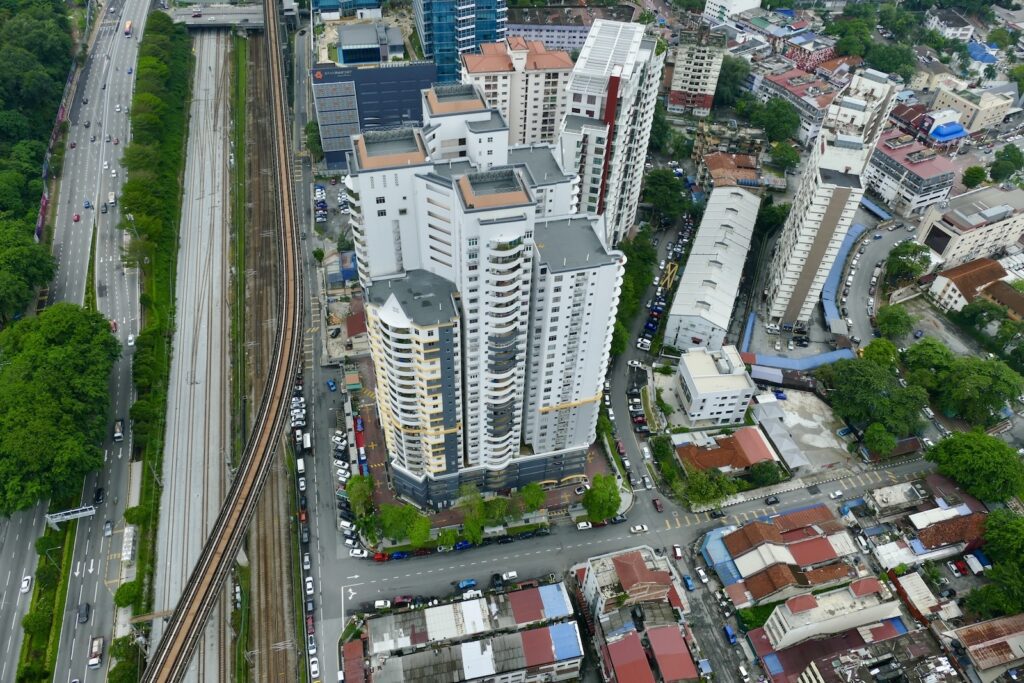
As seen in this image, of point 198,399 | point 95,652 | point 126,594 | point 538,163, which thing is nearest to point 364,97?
point 198,399

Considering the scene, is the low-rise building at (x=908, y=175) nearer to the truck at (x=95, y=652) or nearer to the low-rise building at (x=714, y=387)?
the low-rise building at (x=714, y=387)

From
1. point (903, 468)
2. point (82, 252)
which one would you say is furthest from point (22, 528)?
point (903, 468)

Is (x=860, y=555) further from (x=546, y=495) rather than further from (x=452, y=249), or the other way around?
(x=452, y=249)

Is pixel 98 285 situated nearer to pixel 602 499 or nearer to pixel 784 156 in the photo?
pixel 602 499

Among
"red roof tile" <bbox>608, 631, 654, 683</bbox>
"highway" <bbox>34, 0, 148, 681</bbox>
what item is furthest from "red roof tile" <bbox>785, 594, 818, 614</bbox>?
"highway" <bbox>34, 0, 148, 681</bbox>

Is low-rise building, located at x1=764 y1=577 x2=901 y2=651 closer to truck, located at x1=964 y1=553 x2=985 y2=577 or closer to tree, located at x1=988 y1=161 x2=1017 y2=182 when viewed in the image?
truck, located at x1=964 y1=553 x2=985 y2=577

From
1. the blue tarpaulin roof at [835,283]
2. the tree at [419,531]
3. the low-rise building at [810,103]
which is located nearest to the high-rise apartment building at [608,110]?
the blue tarpaulin roof at [835,283]
